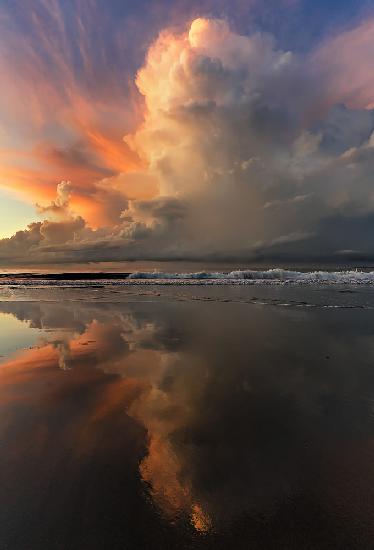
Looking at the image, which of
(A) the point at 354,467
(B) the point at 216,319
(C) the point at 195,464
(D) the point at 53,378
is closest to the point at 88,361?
(D) the point at 53,378

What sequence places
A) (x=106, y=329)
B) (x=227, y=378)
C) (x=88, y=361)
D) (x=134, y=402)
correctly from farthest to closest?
(x=106, y=329) < (x=88, y=361) < (x=227, y=378) < (x=134, y=402)

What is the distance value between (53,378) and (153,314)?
799 centimetres

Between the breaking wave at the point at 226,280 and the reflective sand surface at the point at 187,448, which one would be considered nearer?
the reflective sand surface at the point at 187,448

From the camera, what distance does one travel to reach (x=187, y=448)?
3.43m

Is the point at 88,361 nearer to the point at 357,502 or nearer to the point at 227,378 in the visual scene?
the point at 227,378

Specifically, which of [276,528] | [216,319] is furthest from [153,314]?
[276,528]

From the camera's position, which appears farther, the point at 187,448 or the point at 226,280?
the point at 226,280

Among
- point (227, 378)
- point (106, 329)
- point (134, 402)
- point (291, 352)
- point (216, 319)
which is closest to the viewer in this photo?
point (134, 402)

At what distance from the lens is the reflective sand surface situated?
7.76ft

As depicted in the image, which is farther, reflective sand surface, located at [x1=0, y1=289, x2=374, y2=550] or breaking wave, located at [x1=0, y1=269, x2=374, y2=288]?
breaking wave, located at [x1=0, y1=269, x2=374, y2=288]

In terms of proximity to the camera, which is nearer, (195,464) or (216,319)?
(195,464)

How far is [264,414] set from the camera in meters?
4.28

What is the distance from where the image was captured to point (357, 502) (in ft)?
8.52

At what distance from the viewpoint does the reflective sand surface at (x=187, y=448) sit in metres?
2.37
